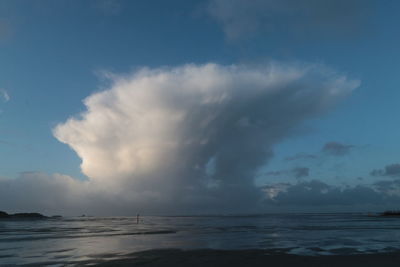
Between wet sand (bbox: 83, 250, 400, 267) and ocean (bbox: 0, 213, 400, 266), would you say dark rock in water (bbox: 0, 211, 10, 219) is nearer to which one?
ocean (bbox: 0, 213, 400, 266)

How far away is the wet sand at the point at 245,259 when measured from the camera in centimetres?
2077

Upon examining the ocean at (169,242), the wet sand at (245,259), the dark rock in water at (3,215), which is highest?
the wet sand at (245,259)

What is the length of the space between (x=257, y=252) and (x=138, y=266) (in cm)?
1098

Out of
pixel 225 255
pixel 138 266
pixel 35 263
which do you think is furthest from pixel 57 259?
pixel 225 255

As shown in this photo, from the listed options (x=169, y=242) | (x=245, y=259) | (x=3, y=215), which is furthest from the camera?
(x=3, y=215)

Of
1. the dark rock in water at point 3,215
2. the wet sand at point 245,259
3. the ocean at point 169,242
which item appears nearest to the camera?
the wet sand at point 245,259

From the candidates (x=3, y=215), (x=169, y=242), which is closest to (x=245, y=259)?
(x=169, y=242)

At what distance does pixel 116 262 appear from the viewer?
21500 millimetres

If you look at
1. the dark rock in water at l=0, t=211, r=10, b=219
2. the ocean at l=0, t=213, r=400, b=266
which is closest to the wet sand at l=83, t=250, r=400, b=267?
the ocean at l=0, t=213, r=400, b=266

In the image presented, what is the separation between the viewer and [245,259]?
22.8 m

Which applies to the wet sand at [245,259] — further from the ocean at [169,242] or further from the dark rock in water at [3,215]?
the dark rock in water at [3,215]

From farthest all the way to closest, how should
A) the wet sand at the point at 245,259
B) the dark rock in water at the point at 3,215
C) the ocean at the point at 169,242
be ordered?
the dark rock in water at the point at 3,215, the ocean at the point at 169,242, the wet sand at the point at 245,259

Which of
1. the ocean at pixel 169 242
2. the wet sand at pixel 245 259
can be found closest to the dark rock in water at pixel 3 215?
the ocean at pixel 169 242

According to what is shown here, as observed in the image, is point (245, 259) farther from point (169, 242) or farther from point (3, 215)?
point (3, 215)
